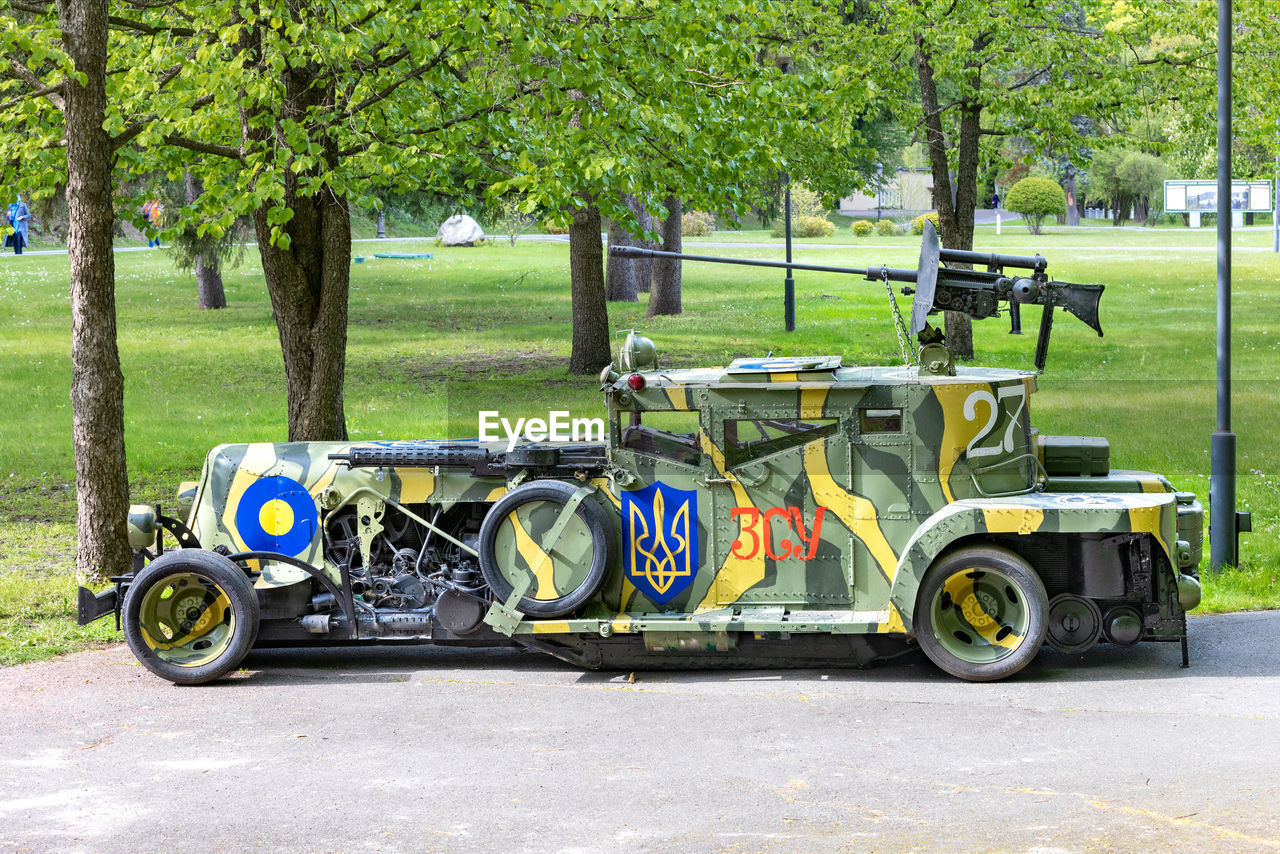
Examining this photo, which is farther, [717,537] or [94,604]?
[94,604]

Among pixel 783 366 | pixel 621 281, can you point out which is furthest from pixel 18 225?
pixel 783 366

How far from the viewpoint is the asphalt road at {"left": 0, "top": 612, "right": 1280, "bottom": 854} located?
6.76 meters

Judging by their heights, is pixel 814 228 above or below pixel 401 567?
above

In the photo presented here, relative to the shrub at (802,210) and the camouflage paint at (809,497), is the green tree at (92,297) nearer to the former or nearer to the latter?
the camouflage paint at (809,497)

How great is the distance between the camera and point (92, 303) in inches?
472

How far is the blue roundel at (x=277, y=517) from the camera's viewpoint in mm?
9938

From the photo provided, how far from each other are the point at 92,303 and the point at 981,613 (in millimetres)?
7867

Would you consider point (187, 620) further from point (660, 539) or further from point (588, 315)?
point (588, 315)

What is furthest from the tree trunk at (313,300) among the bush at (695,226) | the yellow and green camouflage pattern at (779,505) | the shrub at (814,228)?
the shrub at (814,228)

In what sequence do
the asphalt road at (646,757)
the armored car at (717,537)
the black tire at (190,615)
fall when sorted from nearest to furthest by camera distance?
the asphalt road at (646,757) → the armored car at (717,537) → the black tire at (190,615)

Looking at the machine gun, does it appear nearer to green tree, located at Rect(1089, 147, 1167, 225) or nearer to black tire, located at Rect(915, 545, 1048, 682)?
black tire, located at Rect(915, 545, 1048, 682)

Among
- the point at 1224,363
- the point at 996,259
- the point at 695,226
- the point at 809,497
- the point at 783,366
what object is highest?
the point at 695,226

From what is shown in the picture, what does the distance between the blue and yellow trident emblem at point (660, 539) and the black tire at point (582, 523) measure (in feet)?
0.68

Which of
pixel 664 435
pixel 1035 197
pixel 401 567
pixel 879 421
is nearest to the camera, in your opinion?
pixel 879 421
